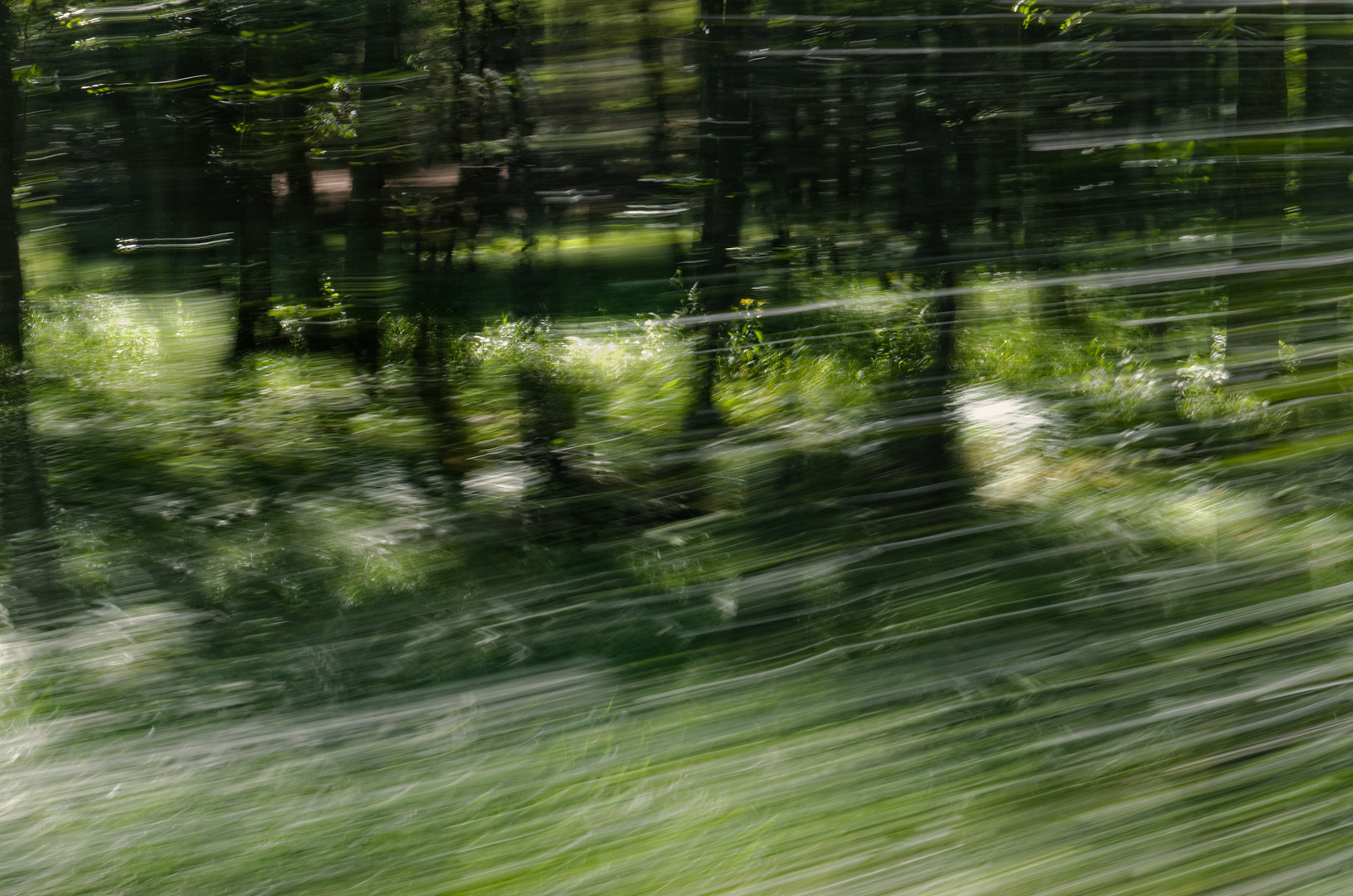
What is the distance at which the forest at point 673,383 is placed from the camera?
1.43 metres

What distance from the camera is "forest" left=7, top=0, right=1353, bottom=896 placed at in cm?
143

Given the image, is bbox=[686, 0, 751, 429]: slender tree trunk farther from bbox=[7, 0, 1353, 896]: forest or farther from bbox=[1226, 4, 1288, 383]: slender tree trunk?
bbox=[1226, 4, 1288, 383]: slender tree trunk

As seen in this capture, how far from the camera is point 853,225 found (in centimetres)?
157

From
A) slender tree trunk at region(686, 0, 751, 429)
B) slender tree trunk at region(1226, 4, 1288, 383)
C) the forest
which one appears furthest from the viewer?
slender tree trunk at region(1226, 4, 1288, 383)

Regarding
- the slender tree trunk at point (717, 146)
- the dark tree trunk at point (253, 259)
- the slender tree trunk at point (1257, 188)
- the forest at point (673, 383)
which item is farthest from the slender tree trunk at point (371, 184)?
the slender tree trunk at point (1257, 188)

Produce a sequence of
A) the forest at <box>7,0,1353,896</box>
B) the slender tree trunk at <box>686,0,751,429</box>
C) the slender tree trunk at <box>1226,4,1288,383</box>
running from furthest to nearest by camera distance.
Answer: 1. the slender tree trunk at <box>1226,4,1288,383</box>
2. the slender tree trunk at <box>686,0,751,429</box>
3. the forest at <box>7,0,1353,896</box>

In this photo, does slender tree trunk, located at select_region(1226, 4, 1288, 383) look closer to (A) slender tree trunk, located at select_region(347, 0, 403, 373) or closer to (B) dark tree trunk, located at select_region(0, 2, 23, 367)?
(A) slender tree trunk, located at select_region(347, 0, 403, 373)

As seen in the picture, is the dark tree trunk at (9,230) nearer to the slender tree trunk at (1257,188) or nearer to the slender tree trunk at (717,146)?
the slender tree trunk at (717,146)

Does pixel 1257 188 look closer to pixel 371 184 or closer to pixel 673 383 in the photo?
pixel 673 383

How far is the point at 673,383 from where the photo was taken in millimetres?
1546

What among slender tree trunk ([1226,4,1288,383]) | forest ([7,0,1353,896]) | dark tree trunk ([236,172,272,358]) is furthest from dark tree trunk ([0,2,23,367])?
slender tree trunk ([1226,4,1288,383])

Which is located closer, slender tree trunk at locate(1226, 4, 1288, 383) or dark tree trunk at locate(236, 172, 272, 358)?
dark tree trunk at locate(236, 172, 272, 358)

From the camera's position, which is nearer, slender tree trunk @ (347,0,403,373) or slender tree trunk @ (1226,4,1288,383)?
slender tree trunk @ (347,0,403,373)

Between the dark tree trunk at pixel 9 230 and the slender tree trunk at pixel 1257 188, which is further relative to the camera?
the slender tree trunk at pixel 1257 188
